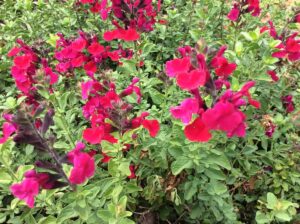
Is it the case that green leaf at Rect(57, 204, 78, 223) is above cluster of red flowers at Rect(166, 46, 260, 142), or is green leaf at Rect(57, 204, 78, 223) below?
below

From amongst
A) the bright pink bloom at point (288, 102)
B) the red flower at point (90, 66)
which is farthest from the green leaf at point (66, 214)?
the bright pink bloom at point (288, 102)

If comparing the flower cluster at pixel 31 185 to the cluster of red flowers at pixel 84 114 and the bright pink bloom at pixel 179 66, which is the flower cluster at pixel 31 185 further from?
the bright pink bloom at pixel 179 66

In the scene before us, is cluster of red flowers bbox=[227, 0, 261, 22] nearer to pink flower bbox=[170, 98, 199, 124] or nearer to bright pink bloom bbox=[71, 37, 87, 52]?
bright pink bloom bbox=[71, 37, 87, 52]

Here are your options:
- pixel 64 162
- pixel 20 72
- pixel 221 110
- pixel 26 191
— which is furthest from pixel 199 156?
pixel 20 72

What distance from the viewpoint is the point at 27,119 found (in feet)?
5.07

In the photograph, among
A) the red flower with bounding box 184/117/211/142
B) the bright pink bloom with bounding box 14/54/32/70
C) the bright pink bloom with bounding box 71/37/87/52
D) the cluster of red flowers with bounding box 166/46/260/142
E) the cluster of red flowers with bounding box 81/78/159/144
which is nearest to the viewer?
the cluster of red flowers with bounding box 166/46/260/142

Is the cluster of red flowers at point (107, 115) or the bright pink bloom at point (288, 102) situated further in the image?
the bright pink bloom at point (288, 102)

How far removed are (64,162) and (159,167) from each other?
3.18 feet

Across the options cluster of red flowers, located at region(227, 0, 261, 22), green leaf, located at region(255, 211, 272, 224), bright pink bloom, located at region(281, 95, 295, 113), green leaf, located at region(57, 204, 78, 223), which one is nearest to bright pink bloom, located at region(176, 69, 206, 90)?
green leaf, located at region(57, 204, 78, 223)

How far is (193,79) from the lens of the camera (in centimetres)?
162

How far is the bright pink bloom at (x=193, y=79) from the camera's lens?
1.60 m

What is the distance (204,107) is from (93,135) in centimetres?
67

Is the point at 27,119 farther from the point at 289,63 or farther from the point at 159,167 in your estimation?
the point at 289,63

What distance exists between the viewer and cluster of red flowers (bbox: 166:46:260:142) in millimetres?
1518
